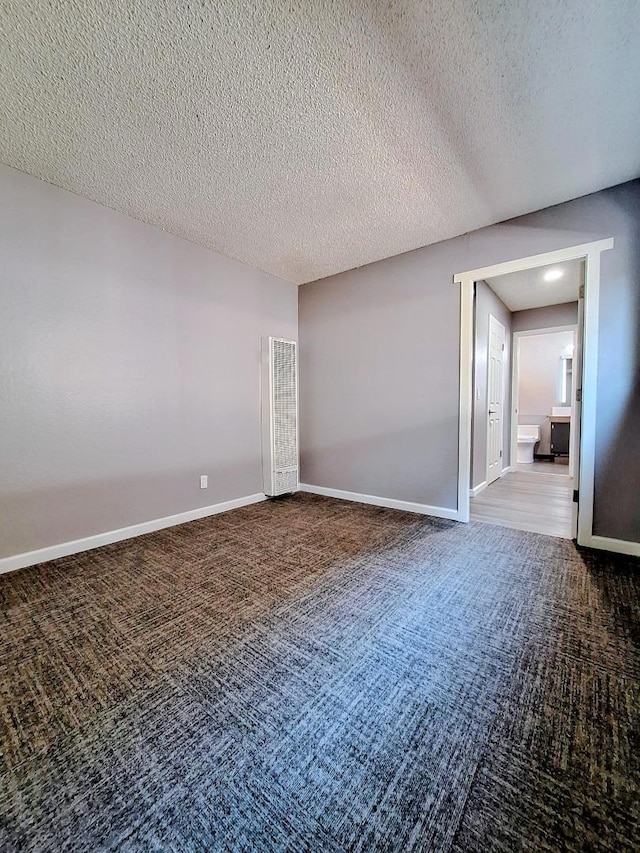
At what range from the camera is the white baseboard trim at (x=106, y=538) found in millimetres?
2176

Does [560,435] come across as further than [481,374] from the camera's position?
Yes

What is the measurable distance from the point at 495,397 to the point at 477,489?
54.8 inches

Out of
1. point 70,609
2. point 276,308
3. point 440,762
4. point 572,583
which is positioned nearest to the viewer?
point 440,762

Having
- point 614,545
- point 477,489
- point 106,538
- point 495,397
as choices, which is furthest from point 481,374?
point 106,538

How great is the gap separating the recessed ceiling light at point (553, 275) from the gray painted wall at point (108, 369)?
120 inches

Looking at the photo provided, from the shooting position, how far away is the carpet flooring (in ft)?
2.71

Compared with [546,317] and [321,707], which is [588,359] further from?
[546,317]

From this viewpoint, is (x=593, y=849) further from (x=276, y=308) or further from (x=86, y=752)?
(x=276, y=308)

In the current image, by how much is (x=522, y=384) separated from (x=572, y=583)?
6.28 meters

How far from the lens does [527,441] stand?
20.6ft

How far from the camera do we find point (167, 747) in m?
1.02

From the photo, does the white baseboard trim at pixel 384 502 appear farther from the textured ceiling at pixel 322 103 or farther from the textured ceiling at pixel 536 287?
the textured ceiling at pixel 322 103

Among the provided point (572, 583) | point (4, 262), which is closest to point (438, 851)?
point (572, 583)

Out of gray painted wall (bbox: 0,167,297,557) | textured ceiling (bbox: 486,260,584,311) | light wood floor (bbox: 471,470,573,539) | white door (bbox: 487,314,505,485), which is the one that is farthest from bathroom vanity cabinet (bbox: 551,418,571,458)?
gray painted wall (bbox: 0,167,297,557)
